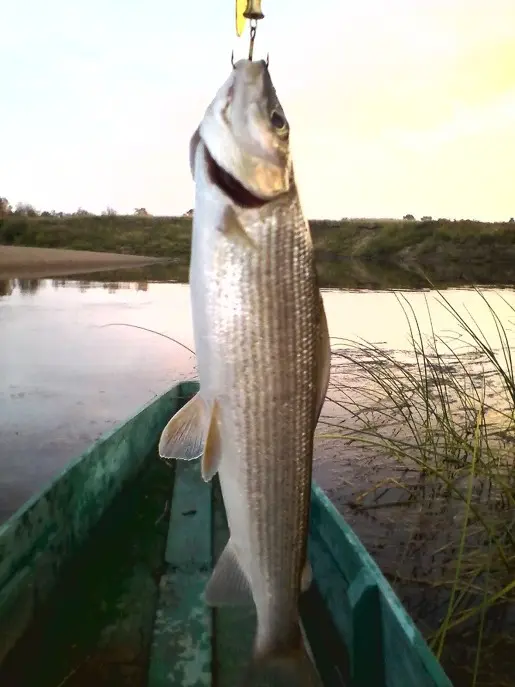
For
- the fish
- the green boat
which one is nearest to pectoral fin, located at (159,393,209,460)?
the fish

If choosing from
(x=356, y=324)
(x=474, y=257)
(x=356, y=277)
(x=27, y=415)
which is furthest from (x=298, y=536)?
(x=474, y=257)

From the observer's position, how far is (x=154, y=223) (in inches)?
2645

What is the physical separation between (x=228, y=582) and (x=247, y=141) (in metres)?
1.56

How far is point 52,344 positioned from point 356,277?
2323cm

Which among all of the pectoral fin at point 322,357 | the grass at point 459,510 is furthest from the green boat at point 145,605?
the pectoral fin at point 322,357

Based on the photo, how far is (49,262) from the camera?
1719 inches

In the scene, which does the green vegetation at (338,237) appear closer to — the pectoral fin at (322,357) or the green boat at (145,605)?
the green boat at (145,605)

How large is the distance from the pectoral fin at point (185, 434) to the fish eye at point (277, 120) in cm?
96

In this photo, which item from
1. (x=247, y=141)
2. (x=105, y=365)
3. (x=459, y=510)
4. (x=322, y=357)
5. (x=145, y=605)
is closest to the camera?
(x=247, y=141)

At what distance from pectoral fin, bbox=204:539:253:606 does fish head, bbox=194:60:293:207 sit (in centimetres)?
127

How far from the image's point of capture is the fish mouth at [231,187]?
2146 millimetres

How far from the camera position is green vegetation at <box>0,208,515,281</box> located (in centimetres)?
5228

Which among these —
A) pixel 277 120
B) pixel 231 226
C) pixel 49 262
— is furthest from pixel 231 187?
pixel 49 262

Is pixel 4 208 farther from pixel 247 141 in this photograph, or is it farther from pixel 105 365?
pixel 247 141
